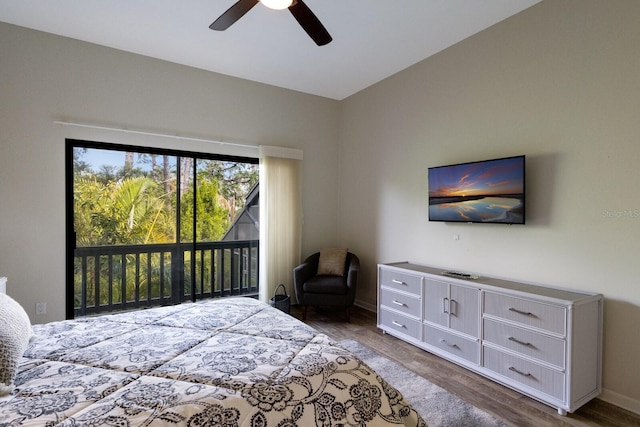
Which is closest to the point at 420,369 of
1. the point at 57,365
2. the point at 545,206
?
the point at 545,206

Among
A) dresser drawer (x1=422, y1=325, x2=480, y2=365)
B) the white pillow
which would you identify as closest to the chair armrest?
dresser drawer (x1=422, y1=325, x2=480, y2=365)

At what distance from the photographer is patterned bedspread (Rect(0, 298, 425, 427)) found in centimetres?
105

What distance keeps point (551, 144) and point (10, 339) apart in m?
3.54

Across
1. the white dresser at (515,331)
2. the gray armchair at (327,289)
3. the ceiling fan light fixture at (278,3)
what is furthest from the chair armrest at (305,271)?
the ceiling fan light fixture at (278,3)

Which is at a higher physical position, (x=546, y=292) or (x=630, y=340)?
(x=546, y=292)

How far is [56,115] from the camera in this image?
310cm

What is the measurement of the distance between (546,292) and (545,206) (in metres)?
0.70

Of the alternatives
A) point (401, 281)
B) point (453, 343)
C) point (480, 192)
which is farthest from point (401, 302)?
point (480, 192)

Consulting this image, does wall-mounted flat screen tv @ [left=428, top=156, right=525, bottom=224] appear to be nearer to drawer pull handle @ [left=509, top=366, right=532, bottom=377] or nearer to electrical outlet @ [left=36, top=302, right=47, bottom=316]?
drawer pull handle @ [left=509, top=366, right=532, bottom=377]

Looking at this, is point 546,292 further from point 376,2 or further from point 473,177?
point 376,2

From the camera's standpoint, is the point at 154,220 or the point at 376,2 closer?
the point at 376,2

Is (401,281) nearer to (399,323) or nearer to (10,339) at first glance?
(399,323)

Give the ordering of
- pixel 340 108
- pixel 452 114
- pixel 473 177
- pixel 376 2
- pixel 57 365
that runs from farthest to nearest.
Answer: pixel 340 108 < pixel 452 114 < pixel 473 177 < pixel 376 2 < pixel 57 365

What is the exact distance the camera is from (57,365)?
135 centimetres
